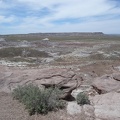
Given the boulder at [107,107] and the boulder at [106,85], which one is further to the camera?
the boulder at [106,85]

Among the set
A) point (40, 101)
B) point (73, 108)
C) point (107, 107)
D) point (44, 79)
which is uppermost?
point (44, 79)

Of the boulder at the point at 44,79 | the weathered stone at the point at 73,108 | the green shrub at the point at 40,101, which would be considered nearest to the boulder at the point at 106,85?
the boulder at the point at 44,79

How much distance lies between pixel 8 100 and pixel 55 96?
6.79ft

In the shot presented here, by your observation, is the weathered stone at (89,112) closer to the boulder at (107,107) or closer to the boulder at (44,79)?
the boulder at (107,107)

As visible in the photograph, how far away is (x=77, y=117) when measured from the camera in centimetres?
788

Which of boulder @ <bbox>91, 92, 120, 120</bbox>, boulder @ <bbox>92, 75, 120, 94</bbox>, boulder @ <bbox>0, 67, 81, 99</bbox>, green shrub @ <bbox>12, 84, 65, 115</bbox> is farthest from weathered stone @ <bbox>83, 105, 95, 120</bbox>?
boulder @ <bbox>92, 75, 120, 94</bbox>

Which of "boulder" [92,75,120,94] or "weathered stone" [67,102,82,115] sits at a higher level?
"boulder" [92,75,120,94]

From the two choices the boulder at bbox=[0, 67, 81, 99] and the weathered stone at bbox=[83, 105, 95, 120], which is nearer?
the weathered stone at bbox=[83, 105, 95, 120]

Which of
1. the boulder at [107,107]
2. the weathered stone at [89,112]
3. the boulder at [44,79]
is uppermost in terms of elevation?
the boulder at [44,79]

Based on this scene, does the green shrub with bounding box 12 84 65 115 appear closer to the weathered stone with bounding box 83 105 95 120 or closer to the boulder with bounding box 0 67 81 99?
the weathered stone with bounding box 83 105 95 120

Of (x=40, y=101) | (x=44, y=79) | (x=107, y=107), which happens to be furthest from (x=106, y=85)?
(x=40, y=101)

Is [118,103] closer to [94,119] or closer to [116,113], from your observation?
[116,113]

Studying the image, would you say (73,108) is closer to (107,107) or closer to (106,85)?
(107,107)

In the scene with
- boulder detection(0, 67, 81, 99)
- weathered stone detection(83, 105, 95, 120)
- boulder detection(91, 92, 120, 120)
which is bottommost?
weathered stone detection(83, 105, 95, 120)
